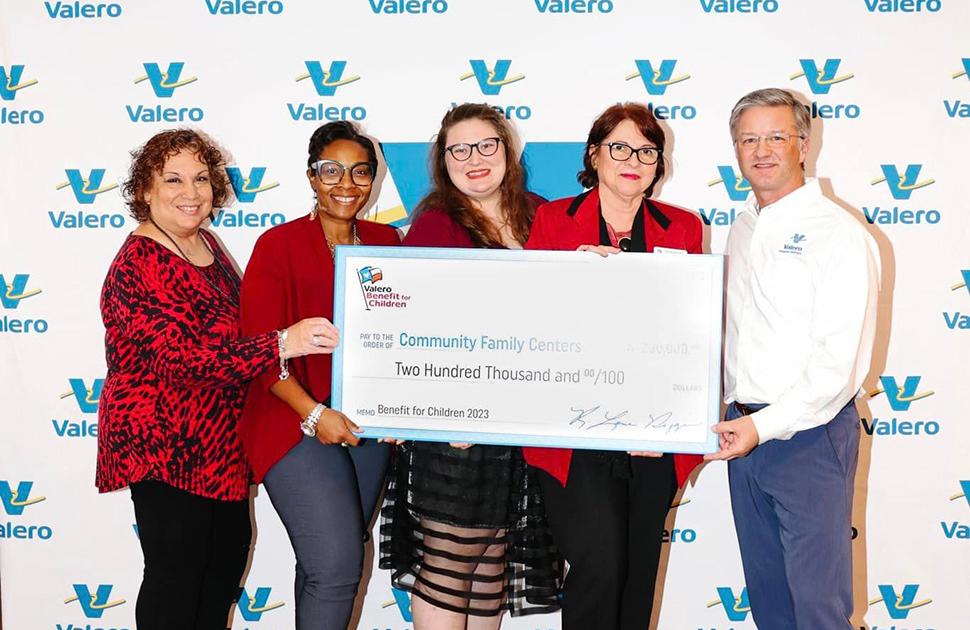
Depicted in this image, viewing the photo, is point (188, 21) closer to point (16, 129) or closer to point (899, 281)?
point (16, 129)

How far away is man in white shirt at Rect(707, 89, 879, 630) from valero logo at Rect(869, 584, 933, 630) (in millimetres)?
1060

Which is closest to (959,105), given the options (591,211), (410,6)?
(591,211)

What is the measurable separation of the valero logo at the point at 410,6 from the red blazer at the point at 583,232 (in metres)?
1.14

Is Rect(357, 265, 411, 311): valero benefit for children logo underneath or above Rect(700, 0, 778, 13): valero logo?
underneath

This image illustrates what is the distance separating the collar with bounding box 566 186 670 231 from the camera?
2229 millimetres

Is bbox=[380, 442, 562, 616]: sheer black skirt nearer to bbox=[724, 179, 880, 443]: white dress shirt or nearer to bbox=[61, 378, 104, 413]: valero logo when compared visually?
bbox=[724, 179, 880, 443]: white dress shirt

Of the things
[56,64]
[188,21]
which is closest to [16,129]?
[56,64]

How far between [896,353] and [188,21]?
9.51 feet

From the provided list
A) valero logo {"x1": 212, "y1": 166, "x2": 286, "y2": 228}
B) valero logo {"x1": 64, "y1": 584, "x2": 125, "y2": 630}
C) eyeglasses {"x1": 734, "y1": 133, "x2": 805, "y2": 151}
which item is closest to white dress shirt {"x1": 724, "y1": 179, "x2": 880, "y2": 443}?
eyeglasses {"x1": 734, "y1": 133, "x2": 805, "y2": 151}

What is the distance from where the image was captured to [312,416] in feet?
7.23

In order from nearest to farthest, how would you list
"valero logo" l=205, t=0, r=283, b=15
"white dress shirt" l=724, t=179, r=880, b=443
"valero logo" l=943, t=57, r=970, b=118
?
1. "white dress shirt" l=724, t=179, r=880, b=443
2. "valero logo" l=943, t=57, r=970, b=118
3. "valero logo" l=205, t=0, r=283, b=15

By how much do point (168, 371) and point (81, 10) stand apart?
1.70 m

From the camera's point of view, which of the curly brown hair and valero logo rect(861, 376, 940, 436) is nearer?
the curly brown hair

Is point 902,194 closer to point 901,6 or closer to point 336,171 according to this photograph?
point 901,6
